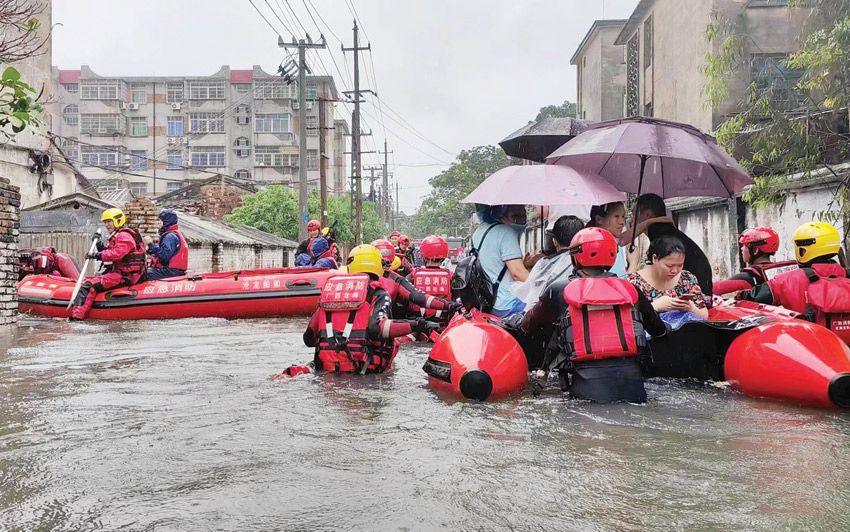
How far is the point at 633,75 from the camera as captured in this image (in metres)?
25.7

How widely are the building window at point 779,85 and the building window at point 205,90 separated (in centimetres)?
4465

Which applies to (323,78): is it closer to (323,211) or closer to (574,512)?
(323,211)

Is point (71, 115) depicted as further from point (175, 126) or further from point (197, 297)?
point (197, 297)

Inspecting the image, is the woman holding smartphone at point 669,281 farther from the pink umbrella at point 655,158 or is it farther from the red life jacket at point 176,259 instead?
the red life jacket at point 176,259

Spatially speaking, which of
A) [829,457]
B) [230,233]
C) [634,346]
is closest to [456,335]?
[634,346]

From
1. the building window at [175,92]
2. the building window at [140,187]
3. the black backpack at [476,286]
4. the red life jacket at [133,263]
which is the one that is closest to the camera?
the black backpack at [476,286]

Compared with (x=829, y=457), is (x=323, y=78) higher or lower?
higher

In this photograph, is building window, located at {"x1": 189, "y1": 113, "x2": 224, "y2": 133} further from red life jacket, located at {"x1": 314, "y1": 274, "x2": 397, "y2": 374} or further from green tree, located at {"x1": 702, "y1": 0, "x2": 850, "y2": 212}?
red life jacket, located at {"x1": 314, "y1": 274, "x2": 397, "y2": 374}

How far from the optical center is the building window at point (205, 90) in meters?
55.6

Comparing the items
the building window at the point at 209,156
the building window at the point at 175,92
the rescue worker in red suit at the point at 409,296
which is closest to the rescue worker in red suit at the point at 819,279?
the rescue worker in red suit at the point at 409,296

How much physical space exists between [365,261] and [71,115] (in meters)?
57.6

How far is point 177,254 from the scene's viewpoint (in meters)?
13.6

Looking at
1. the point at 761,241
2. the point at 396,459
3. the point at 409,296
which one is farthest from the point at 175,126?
the point at 396,459

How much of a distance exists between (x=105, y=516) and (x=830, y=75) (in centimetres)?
954
